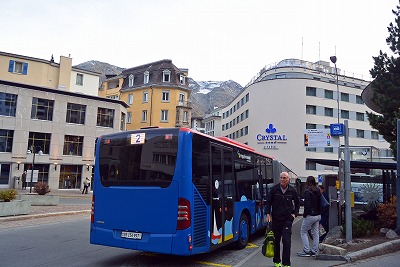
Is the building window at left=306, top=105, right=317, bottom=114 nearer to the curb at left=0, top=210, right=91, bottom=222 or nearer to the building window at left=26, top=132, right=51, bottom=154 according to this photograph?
the building window at left=26, top=132, right=51, bottom=154

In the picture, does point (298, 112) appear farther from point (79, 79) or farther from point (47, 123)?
point (47, 123)

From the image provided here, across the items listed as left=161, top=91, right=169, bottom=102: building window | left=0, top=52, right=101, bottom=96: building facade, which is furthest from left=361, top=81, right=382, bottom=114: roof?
left=161, top=91, right=169, bottom=102: building window

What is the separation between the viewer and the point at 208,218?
8.03 metres

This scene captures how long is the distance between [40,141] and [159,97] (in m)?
23.5

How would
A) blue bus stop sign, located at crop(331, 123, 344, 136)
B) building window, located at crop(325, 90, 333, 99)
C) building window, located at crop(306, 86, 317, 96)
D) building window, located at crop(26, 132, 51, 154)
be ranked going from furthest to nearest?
building window, located at crop(325, 90, 333, 99) < building window, located at crop(306, 86, 317, 96) < building window, located at crop(26, 132, 51, 154) < blue bus stop sign, located at crop(331, 123, 344, 136)

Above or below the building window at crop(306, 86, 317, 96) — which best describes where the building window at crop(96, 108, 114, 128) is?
below

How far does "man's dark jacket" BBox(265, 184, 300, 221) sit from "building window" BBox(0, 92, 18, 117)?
124ft

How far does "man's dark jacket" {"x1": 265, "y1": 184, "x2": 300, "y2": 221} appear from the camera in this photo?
7676mm

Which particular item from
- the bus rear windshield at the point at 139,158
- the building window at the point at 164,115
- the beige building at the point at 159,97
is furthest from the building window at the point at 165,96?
the bus rear windshield at the point at 139,158

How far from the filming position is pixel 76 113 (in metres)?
43.8

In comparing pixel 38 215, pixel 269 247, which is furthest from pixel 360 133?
pixel 269 247

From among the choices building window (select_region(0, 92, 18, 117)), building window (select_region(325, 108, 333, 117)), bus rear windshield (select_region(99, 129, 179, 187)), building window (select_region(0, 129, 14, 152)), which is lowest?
bus rear windshield (select_region(99, 129, 179, 187))

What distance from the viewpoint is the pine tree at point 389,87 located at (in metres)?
14.4

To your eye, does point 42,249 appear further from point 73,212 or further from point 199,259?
point 73,212
